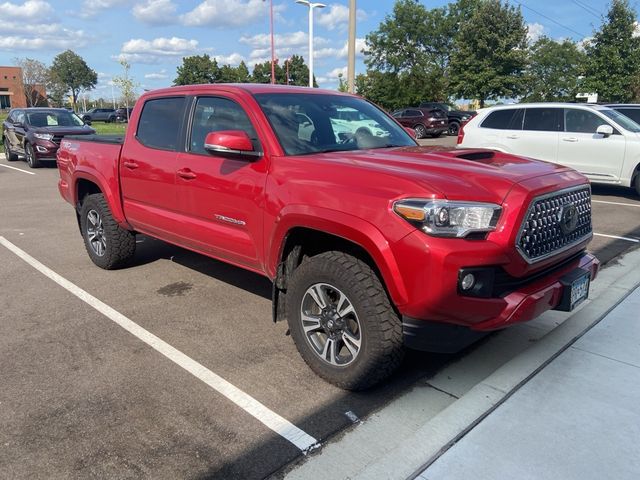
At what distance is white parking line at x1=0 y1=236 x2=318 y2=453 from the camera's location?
282cm

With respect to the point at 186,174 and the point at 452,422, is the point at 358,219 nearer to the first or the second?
the point at 452,422

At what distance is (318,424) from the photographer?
292cm

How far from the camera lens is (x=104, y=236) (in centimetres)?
557

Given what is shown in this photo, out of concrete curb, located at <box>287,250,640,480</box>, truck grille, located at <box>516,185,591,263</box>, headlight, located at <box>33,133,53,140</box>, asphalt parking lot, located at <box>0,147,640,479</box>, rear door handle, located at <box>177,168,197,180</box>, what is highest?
rear door handle, located at <box>177,168,197,180</box>

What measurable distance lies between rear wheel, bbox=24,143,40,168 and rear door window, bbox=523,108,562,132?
13281mm

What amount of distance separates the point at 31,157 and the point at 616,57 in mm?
27033

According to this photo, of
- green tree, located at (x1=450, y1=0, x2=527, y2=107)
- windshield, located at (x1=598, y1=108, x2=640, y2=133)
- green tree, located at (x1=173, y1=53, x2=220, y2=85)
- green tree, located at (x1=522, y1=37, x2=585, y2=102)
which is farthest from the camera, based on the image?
green tree, located at (x1=173, y1=53, x2=220, y2=85)

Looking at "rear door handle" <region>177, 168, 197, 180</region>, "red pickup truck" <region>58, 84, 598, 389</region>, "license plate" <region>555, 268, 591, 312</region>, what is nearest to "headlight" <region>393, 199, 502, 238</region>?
"red pickup truck" <region>58, 84, 598, 389</region>

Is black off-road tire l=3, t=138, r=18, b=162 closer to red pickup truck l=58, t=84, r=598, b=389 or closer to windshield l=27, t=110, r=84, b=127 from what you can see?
windshield l=27, t=110, r=84, b=127

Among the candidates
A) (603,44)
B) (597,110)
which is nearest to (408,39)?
(603,44)

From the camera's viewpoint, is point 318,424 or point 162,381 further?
point 162,381

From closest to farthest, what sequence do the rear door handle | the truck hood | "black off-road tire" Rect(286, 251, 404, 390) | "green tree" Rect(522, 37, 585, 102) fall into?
the truck hood
"black off-road tire" Rect(286, 251, 404, 390)
the rear door handle
"green tree" Rect(522, 37, 585, 102)

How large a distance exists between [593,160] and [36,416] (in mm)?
9838

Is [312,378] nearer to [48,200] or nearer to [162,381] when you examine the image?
[162,381]
